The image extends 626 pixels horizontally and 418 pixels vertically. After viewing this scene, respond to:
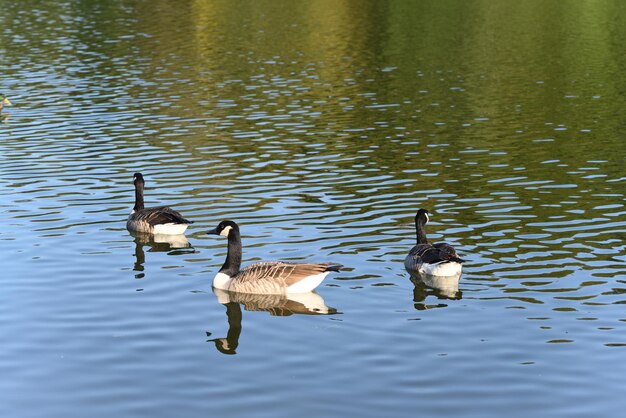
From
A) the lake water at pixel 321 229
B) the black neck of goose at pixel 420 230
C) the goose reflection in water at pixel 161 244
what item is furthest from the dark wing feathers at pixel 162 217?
the black neck of goose at pixel 420 230

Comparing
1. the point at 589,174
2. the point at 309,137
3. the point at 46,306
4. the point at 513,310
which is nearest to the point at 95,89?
the point at 309,137

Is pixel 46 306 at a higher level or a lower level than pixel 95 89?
higher

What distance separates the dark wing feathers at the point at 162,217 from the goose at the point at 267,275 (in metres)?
4.12

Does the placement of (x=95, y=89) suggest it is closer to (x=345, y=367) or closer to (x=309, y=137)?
(x=309, y=137)

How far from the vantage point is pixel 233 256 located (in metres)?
25.2

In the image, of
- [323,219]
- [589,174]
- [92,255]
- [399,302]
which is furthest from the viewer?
[589,174]

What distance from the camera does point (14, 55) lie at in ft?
237

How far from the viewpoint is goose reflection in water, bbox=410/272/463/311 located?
24.0 metres

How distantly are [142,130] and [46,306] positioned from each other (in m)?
24.0

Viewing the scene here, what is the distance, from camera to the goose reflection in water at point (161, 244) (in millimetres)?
28625

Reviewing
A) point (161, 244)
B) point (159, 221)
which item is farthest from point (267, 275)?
point (161, 244)

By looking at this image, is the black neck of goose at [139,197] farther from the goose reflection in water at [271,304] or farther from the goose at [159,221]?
the goose reflection in water at [271,304]

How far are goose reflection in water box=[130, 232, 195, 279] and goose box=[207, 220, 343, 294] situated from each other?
3.60 metres

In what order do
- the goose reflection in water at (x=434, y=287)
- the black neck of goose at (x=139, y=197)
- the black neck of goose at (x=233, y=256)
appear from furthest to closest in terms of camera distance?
the black neck of goose at (x=139, y=197)
the black neck of goose at (x=233, y=256)
the goose reflection in water at (x=434, y=287)
